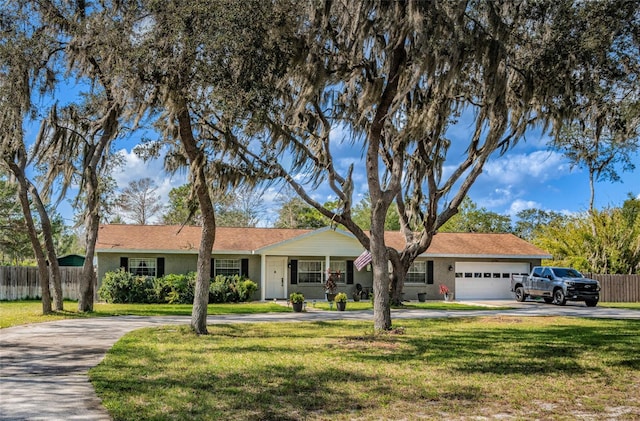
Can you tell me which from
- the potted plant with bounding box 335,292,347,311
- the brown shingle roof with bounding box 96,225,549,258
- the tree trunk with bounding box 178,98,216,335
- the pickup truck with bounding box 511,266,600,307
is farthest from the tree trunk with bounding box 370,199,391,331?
the pickup truck with bounding box 511,266,600,307

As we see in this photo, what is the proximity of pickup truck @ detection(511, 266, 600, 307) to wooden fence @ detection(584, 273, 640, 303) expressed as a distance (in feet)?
14.5

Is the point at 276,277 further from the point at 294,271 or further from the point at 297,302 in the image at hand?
the point at 297,302

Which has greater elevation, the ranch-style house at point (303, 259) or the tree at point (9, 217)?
the tree at point (9, 217)

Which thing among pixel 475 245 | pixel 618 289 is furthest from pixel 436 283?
pixel 618 289

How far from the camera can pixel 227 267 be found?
27.3 metres

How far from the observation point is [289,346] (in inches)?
443

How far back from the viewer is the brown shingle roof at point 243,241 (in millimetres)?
26328

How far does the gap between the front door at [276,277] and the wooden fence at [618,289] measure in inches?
625

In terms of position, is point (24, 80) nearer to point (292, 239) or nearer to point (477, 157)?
point (477, 157)

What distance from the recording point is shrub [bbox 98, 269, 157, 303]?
24203mm

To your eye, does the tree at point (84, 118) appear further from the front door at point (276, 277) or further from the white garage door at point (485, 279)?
the white garage door at point (485, 279)

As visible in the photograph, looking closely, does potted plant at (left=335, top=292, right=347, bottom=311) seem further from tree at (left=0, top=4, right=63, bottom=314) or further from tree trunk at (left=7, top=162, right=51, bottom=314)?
tree at (left=0, top=4, right=63, bottom=314)

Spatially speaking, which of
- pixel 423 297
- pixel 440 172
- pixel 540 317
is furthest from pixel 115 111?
pixel 423 297

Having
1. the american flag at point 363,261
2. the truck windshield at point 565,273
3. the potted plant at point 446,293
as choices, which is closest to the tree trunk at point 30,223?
the american flag at point 363,261
